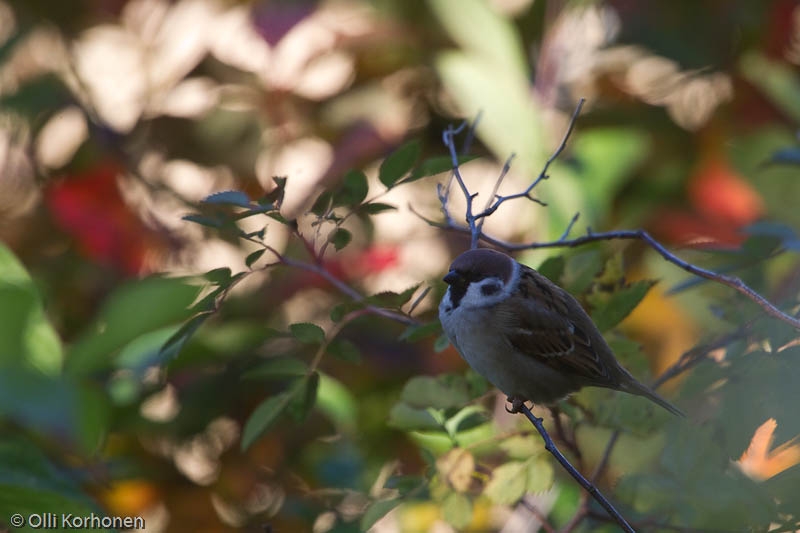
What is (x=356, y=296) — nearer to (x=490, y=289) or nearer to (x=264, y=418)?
(x=264, y=418)

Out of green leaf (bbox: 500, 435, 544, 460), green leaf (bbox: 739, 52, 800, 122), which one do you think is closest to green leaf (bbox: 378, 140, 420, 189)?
green leaf (bbox: 500, 435, 544, 460)

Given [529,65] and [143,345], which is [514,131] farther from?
[143,345]

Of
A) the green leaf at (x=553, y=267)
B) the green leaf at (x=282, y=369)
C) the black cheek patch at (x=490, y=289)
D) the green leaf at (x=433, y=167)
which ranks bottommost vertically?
the black cheek patch at (x=490, y=289)

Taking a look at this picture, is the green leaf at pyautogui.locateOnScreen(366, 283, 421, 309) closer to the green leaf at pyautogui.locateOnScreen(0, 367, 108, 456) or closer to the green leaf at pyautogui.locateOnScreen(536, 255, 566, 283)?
the green leaf at pyautogui.locateOnScreen(536, 255, 566, 283)

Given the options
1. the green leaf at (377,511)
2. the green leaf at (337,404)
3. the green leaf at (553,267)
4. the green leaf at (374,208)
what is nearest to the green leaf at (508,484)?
the green leaf at (377,511)

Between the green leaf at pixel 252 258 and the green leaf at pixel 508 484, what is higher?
the green leaf at pixel 252 258

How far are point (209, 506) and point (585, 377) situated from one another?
731 millimetres

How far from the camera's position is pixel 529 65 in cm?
206

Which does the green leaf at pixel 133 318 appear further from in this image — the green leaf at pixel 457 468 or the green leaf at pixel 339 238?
the green leaf at pixel 457 468

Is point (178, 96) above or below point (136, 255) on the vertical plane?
above

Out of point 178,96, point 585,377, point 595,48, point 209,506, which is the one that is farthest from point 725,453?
point 178,96

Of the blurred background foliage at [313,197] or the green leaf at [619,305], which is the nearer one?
the green leaf at [619,305]

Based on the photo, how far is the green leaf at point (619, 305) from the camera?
971 millimetres

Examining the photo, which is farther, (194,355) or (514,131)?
(514,131)
